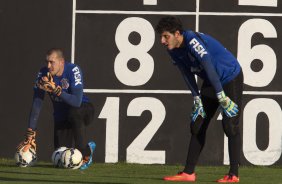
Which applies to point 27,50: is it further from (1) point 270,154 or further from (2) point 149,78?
(1) point 270,154

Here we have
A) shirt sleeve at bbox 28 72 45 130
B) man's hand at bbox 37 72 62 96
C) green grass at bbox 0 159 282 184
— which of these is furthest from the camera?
shirt sleeve at bbox 28 72 45 130

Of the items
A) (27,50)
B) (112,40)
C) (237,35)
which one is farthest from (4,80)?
(237,35)

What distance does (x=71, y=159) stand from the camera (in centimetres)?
1182

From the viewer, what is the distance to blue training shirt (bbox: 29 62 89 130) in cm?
1209

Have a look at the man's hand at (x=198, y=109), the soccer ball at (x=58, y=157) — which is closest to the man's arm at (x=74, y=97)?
the soccer ball at (x=58, y=157)

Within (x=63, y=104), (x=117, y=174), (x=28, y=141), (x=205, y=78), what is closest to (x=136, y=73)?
(x=63, y=104)

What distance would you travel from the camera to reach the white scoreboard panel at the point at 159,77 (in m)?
13.4

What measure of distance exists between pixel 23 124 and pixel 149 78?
1810 mm

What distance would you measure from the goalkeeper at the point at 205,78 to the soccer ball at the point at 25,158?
8.46 feet

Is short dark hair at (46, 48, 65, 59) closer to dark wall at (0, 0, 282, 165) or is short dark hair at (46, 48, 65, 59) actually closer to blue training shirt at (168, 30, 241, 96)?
dark wall at (0, 0, 282, 165)

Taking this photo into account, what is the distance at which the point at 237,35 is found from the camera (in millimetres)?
13438

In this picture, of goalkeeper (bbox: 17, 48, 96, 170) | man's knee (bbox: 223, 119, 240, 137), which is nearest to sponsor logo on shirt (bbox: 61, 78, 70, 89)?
goalkeeper (bbox: 17, 48, 96, 170)

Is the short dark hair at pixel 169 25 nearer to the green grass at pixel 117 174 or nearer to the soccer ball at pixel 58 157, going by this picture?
the green grass at pixel 117 174

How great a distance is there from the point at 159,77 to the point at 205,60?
12.1ft
